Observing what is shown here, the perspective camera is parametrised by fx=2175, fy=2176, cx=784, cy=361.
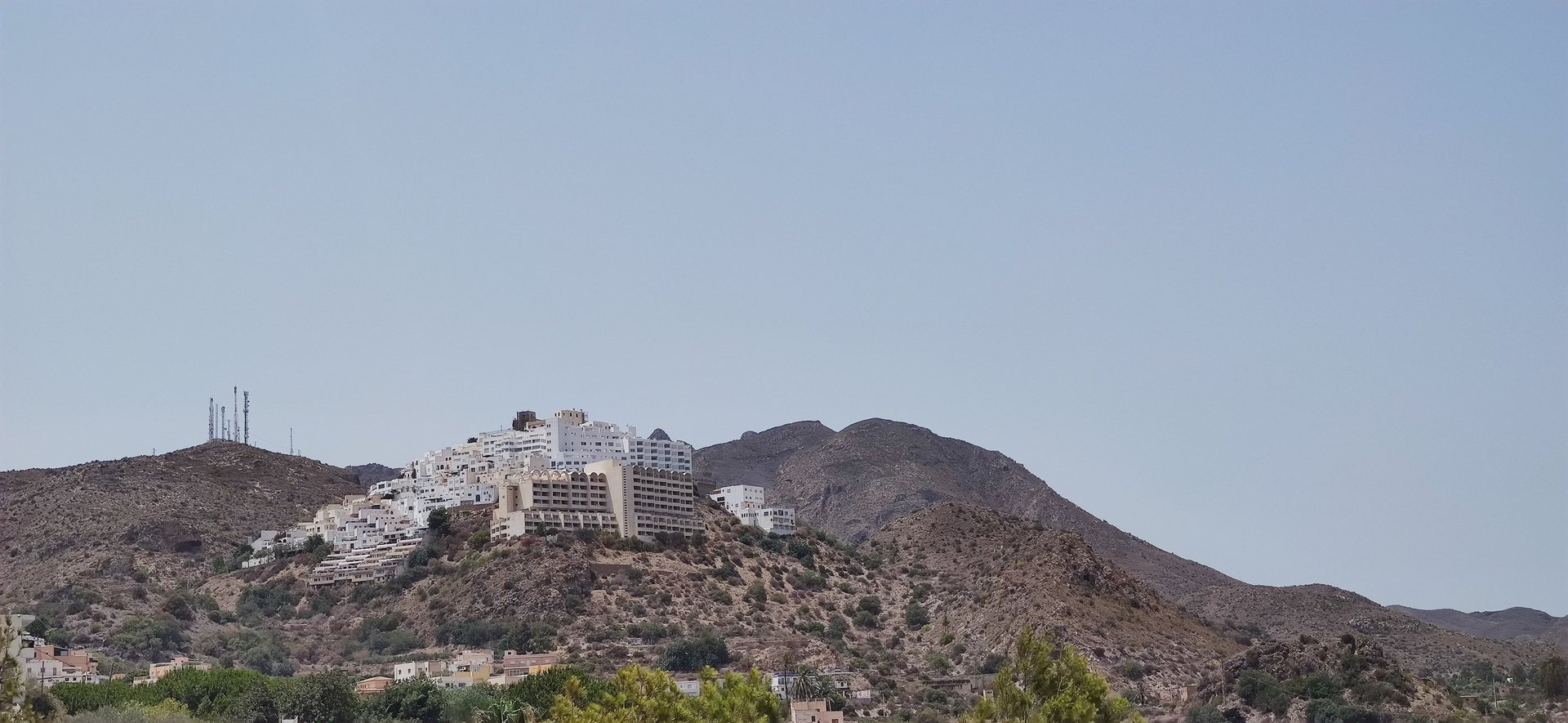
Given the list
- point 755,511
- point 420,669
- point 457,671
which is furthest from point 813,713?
point 755,511

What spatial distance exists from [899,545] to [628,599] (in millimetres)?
28256

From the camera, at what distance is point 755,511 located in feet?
413

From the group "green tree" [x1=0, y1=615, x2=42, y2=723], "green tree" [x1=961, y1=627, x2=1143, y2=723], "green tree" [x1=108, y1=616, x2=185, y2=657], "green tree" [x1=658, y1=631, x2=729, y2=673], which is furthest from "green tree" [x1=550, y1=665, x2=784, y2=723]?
"green tree" [x1=108, y1=616, x2=185, y2=657]

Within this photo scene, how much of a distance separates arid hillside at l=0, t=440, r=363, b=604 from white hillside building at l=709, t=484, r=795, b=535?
84.8 feet

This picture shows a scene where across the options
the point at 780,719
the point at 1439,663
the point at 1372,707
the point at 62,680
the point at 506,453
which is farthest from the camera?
the point at 506,453

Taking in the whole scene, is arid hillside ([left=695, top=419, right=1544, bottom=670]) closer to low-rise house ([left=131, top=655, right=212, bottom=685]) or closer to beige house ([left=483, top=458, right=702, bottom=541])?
beige house ([left=483, top=458, right=702, bottom=541])

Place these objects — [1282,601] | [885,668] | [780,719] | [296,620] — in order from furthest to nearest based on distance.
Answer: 1. [1282,601]
2. [296,620]
3. [885,668]
4. [780,719]

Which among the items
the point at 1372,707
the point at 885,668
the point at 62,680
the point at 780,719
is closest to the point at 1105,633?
the point at 885,668

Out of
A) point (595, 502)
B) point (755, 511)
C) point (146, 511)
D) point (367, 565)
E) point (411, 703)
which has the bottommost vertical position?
point (411, 703)

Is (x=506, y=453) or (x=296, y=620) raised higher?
(x=506, y=453)

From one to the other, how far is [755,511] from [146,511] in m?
34.5

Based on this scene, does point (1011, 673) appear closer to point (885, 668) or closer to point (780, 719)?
point (780, 719)

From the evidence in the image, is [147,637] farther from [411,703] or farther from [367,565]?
[411,703]

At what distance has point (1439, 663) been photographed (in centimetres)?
11588
